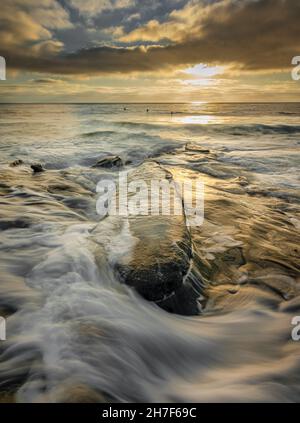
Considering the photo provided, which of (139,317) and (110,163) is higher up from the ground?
(110,163)

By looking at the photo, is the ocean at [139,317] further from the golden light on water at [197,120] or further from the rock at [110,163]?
the golden light on water at [197,120]

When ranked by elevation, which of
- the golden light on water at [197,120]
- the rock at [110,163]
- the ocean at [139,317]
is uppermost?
the golden light on water at [197,120]

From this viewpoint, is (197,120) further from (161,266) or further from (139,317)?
(139,317)

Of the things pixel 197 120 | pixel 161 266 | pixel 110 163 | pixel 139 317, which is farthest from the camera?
pixel 197 120

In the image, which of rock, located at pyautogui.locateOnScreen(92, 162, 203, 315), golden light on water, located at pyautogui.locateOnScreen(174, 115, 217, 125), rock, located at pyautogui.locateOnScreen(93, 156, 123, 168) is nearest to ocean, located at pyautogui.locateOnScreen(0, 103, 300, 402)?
rock, located at pyautogui.locateOnScreen(92, 162, 203, 315)

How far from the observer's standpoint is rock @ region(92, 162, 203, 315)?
330cm

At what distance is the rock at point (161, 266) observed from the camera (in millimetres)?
3297

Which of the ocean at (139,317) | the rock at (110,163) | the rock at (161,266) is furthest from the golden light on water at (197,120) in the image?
the rock at (161,266)

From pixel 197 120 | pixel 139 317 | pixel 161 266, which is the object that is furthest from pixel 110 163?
pixel 197 120

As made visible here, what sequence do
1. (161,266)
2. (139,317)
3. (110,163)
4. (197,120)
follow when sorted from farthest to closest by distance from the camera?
(197,120) → (110,163) → (161,266) → (139,317)

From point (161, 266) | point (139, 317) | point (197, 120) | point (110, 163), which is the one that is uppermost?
point (197, 120)

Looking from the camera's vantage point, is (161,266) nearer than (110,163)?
Yes

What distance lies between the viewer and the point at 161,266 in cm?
342

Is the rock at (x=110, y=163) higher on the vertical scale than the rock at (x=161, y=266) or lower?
higher
